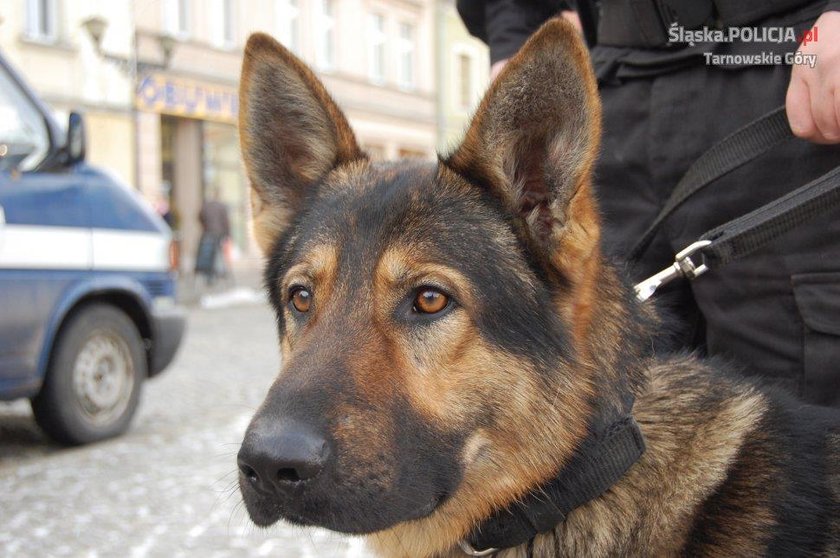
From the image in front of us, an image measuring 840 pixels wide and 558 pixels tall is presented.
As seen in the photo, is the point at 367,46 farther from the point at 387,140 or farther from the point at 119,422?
the point at 119,422

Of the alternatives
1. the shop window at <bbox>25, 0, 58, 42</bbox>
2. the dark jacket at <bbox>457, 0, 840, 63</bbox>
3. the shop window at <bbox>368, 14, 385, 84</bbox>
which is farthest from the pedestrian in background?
the dark jacket at <bbox>457, 0, 840, 63</bbox>

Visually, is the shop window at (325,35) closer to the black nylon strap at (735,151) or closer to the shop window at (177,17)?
the shop window at (177,17)

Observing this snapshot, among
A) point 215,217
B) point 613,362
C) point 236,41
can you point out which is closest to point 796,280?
point 613,362

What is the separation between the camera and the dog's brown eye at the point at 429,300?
2232mm

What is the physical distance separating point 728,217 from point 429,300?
92cm

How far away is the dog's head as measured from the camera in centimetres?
196

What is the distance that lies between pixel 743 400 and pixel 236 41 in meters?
23.6

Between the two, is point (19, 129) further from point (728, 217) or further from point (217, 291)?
point (217, 291)

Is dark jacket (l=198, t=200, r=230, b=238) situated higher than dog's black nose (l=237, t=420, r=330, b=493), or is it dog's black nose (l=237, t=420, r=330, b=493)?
dark jacket (l=198, t=200, r=230, b=238)

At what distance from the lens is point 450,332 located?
7.25 feet

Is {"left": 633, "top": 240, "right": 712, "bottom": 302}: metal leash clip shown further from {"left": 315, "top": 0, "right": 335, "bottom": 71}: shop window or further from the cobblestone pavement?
{"left": 315, "top": 0, "right": 335, "bottom": 71}: shop window

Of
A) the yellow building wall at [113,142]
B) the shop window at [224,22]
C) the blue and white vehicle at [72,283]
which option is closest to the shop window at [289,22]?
the shop window at [224,22]

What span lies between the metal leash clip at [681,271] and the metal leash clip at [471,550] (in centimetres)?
81

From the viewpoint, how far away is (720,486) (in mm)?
2080
